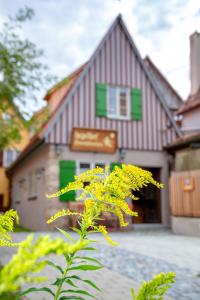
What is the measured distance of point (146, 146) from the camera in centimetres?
1605

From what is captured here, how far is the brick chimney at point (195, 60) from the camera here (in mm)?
17125

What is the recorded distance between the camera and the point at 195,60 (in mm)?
17156

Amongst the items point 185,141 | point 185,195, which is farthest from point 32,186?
point 185,195

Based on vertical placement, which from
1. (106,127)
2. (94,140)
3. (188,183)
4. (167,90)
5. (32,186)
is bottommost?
(188,183)

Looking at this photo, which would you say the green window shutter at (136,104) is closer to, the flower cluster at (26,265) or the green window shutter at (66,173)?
the green window shutter at (66,173)

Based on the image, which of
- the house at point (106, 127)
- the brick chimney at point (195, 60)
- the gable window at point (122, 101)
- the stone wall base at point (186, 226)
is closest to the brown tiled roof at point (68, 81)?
the house at point (106, 127)

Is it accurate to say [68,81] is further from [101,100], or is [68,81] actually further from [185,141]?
[185,141]

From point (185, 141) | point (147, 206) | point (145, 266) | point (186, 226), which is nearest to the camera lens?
point (145, 266)

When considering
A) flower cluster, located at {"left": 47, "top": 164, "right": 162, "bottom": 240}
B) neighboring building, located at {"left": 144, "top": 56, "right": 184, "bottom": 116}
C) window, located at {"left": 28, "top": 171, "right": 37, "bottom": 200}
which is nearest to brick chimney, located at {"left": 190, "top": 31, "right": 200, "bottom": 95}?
neighboring building, located at {"left": 144, "top": 56, "right": 184, "bottom": 116}

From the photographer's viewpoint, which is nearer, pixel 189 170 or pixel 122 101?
pixel 189 170

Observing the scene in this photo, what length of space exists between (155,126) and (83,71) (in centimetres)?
375

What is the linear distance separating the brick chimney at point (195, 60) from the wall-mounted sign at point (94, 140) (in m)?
4.61

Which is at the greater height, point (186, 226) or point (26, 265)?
point (26, 265)

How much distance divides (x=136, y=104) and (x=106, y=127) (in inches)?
66.1
